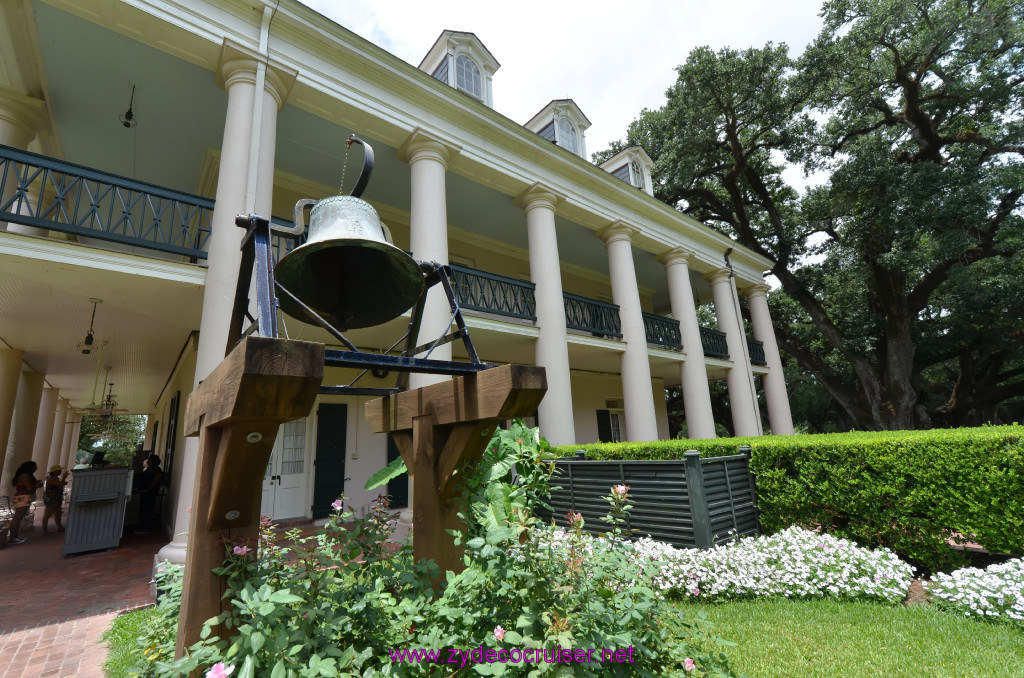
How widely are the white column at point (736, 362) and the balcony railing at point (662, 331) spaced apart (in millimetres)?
2182

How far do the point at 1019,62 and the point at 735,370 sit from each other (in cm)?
1478

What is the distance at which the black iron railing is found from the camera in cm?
1411

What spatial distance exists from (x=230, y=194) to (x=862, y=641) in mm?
7967

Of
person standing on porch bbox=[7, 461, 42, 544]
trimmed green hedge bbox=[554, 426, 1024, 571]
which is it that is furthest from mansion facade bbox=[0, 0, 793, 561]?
trimmed green hedge bbox=[554, 426, 1024, 571]

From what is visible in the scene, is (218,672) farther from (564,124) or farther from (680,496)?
(564,124)

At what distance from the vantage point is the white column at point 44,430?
628 inches

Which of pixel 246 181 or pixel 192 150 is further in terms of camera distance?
pixel 192 150

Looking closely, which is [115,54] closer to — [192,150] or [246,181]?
[192,150]

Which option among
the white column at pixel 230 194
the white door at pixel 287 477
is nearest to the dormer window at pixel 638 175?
the white column at pixel 230 194

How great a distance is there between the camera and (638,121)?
2119 centimetres

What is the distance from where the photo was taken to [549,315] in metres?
9.32

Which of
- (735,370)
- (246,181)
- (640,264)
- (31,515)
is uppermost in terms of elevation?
(640,264)

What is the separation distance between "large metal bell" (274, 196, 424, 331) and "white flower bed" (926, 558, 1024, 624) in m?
5.74

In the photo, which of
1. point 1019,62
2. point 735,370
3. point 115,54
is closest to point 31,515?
point 115,54
